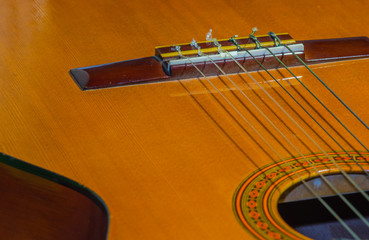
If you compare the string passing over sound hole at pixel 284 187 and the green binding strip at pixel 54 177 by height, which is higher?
the green binding strip at pixel 54 177

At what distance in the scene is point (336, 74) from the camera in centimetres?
107

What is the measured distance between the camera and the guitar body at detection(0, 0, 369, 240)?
781 mm

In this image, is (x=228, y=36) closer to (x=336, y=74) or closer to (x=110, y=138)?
(x=336, y=74)

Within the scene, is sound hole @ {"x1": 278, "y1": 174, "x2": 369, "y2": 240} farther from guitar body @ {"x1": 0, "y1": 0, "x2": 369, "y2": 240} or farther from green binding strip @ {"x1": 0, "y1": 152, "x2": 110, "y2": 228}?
green binding strip @ {"x1": 0, "y1": 152, "x2": 110, "y2": 228}

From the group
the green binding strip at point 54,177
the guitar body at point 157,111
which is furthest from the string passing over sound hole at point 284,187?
the green binding strip at point 54,177

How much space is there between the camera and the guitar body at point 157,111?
0.78 meters

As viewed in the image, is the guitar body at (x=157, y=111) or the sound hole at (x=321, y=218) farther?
the sound hole at (x=321, y=218)

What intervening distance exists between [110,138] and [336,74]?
48 centimetres

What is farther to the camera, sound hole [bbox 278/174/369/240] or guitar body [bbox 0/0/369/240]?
sound hole [bbox 278/174/369/240]

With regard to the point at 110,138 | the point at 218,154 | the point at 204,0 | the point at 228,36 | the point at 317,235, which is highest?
the point at 204,0

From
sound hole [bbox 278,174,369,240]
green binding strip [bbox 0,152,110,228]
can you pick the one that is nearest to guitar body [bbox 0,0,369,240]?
green binding strip [bbox 0,152,110,228]

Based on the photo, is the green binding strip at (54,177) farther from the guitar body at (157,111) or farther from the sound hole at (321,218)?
the sound hole at (321,218)

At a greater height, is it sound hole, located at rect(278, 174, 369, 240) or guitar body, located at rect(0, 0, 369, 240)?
guitar body, located at rect(0, 0, 369, 240)

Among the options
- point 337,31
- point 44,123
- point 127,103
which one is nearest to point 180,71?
point 127,103
